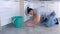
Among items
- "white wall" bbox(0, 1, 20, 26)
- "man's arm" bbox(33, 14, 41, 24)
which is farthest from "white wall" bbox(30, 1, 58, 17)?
"white wall" bbox(0, 1, 20, 26)

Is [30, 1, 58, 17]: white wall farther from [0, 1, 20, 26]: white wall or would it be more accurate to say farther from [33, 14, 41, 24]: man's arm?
[0, 1, 20, 26]: white wall

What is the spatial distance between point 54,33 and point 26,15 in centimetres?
63

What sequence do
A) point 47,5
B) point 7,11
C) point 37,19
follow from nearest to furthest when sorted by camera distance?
point 7,11, point 37,19, point 47,5

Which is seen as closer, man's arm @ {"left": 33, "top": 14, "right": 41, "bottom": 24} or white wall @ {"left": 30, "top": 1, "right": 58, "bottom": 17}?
man's arm @ {"left": 33, "top": 14, "right": 41, "bottom": 24}

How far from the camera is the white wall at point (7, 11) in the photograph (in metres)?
1.19

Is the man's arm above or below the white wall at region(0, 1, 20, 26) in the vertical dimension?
below

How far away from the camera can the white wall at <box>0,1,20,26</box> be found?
3.92ft

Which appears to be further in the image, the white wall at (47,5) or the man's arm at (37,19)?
the white wall at (47,5)

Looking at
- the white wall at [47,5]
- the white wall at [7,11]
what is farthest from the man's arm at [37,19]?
the white wall at [7,11]

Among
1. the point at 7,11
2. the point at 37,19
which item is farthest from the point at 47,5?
the point at 7,11

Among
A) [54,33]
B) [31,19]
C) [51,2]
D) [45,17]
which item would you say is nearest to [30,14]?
A: [31,19]

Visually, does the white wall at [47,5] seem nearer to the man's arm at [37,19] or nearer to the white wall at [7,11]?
the man's arm at [37,19]

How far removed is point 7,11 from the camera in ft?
4.20

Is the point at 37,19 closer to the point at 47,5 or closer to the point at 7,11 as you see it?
the point at 47,5
